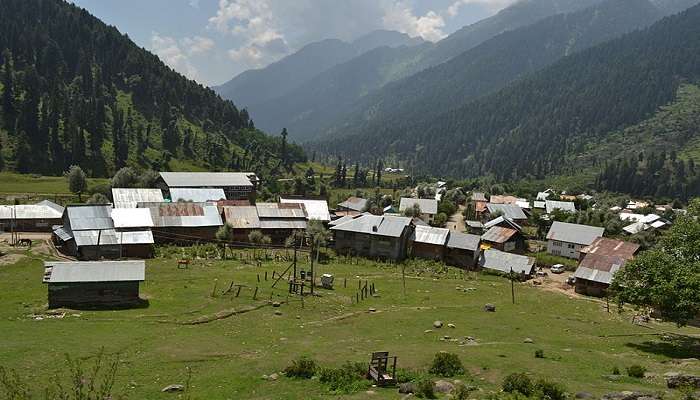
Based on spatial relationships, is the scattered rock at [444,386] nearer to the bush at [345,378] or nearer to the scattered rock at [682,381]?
the bush at [345,378]

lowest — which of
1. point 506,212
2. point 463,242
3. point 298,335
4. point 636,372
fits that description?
point 298,335

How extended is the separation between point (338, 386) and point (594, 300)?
177ft

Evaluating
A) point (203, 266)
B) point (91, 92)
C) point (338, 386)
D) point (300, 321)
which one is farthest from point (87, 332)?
point (91, 92)

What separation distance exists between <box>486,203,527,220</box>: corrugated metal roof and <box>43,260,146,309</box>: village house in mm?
109925

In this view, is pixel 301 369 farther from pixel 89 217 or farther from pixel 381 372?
pixel 89 217

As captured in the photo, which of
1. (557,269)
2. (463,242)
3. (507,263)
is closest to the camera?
(507,263)

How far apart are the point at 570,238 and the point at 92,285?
8940cm

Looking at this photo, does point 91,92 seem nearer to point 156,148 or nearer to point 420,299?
point 156,148

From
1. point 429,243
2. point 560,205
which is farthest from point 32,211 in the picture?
point 560,205

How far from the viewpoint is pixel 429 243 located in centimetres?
8944

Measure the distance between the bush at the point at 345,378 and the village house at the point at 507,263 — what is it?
2318 inches

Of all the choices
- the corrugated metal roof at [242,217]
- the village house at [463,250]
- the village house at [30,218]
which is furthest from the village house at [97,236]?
the village house at [463,250]

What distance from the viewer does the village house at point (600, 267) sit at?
7214 centimetres

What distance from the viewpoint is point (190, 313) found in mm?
43688
